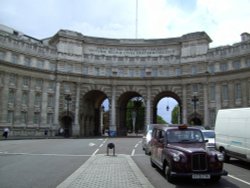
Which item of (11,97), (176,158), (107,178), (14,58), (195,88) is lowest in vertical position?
(107,178)

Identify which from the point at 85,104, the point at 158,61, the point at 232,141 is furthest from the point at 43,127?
the point at 232,141

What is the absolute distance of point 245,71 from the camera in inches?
1759

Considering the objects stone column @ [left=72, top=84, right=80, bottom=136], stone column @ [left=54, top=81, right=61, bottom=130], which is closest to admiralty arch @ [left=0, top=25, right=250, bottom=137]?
stone column @ [left=72, top=84, right=80, bottom=136]

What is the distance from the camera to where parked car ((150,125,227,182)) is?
9.93 meters

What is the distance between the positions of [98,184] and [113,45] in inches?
1888

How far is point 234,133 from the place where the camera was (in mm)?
15422

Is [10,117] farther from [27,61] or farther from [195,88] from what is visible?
[195,88]

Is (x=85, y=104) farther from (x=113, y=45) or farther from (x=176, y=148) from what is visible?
(x=176, y=148)

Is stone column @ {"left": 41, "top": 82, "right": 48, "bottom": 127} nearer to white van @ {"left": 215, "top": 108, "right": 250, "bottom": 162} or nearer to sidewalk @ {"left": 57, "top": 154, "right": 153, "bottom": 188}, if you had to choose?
white van @ {"left": 215, "top": 108, "right": 250, "bottom": 162}

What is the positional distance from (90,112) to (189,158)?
1922 inches

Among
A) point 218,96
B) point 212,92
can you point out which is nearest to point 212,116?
point 218,96

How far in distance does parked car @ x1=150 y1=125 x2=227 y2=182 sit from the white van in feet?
12.4

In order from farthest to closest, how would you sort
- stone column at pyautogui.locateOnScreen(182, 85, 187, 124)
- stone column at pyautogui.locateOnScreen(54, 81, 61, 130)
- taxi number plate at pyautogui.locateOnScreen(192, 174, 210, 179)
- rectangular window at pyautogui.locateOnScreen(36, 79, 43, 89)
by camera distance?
stone column at pyautogui.locateOnScreen(182, 85, 187, 124), stone column at pyautogui.locateOnScreen(54, 81, 61, 130), rectangular window at pyautogui.locateOnScreen(36, 79, 43, 89), taxi number plate at pyautogui.locateOnScreen(192, 174, 210, 179)

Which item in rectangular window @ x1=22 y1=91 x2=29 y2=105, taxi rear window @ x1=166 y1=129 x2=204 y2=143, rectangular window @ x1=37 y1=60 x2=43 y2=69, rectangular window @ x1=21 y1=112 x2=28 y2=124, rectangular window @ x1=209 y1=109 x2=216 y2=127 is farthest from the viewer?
rectangular window @ x1=209 y1=109 x2=216 y2=127
